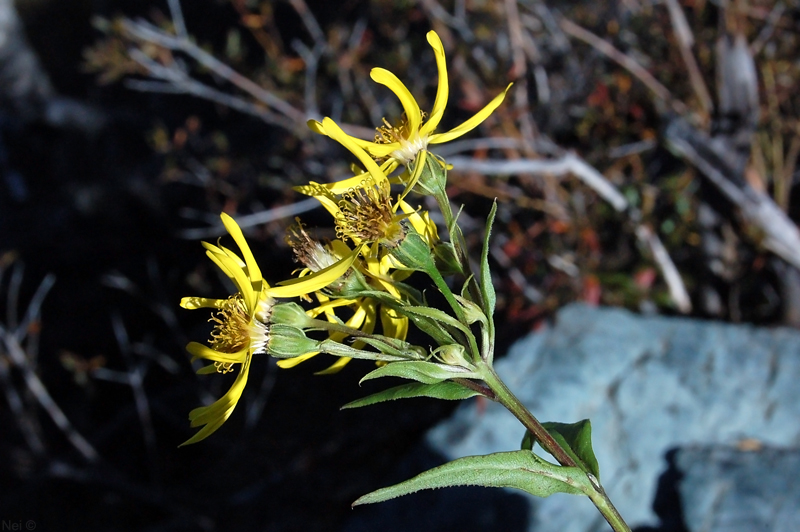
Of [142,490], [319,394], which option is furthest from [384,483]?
[142,490]

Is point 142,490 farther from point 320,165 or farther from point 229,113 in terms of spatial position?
point 229,113

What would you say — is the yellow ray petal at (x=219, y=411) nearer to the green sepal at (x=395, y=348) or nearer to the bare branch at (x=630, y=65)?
the green sepal at (x=395, y=348)

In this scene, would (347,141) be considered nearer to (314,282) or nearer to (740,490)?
(314,282)

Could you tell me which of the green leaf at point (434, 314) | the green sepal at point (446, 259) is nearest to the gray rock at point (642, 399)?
the green sepal at point (446, 259)

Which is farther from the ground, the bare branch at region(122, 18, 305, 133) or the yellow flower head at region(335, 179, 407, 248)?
the yellow flower head at region(335, 179, 407, 248)

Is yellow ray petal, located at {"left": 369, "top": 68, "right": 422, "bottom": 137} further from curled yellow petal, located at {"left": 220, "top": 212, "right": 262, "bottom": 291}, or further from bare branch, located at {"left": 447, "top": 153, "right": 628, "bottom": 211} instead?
bare branch, located at {"left": 447, "top": 153, "right": 628, "bottom": 211}

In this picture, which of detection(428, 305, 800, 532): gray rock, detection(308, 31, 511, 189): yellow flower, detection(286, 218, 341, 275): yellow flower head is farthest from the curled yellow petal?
detection(428, 305, 800, 532): gray rock
